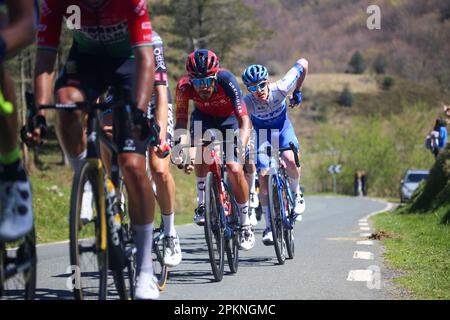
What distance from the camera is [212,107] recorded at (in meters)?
8.86

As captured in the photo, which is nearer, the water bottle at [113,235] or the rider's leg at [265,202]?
the water bottle at [113,235]

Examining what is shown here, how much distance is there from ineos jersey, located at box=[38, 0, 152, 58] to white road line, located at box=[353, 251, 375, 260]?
4.75 meters

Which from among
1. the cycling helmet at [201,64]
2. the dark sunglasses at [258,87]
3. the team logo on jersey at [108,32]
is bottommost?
the dark sunglasses at [258,87]

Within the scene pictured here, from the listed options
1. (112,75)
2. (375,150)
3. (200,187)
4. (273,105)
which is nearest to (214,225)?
(200,187)

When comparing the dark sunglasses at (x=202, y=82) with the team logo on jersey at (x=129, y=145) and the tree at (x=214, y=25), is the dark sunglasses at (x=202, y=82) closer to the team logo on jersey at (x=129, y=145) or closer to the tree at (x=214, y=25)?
the team logo on jersey at (x=129, y=145)

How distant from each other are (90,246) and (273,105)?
5.98 metres

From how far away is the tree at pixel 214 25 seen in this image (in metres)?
50.7

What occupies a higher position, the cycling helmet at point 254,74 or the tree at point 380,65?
the cycling helmet at point 254,74

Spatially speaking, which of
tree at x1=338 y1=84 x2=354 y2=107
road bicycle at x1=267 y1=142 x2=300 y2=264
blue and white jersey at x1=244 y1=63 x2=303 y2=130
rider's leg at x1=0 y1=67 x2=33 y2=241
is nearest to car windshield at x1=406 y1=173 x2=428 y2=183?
blue and white jersey at x1=244 y1=63 x2=303 y2=130

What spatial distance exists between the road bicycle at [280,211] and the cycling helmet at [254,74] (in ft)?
2.88

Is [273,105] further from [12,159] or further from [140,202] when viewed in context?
[12,159]

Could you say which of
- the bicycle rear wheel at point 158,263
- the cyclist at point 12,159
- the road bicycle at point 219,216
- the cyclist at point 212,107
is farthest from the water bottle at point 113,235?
the cyclist at point 212,107
